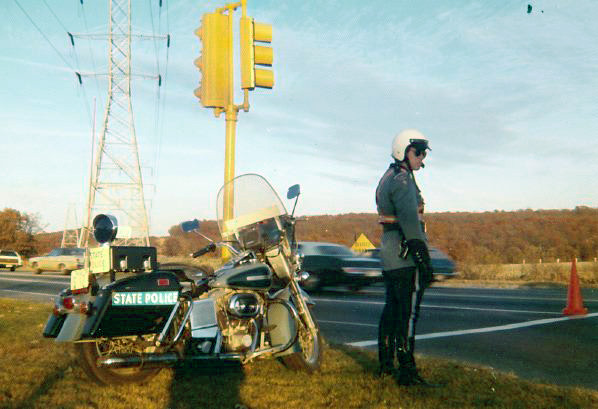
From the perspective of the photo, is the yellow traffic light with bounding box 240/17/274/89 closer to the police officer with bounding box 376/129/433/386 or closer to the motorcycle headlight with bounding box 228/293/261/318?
the police officer with bounding box 376/129/433/386

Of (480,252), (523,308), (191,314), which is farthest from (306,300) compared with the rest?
(480,252)

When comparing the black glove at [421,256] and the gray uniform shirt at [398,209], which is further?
the gray uniform shirt at [398,209]

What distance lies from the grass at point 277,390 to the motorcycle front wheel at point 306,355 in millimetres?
79

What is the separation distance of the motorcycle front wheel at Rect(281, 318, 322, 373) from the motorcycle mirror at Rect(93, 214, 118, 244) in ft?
6.17

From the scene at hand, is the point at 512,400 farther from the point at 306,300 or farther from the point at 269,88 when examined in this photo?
the point at 269,88

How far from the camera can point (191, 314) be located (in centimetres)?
467

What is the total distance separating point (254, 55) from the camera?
29.5 ft

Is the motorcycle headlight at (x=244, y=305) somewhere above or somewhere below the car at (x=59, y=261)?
below

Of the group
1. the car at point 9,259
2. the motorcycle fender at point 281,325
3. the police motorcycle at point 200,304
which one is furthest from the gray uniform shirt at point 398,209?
the car at point 9,259

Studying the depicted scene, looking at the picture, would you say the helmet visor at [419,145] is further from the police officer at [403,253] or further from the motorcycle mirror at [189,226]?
the motorcycle mirror at [189,226]

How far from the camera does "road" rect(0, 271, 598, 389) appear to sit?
240 inches

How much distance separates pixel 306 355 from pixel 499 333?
13.5ft

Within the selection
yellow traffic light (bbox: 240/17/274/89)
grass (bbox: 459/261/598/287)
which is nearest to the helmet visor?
yellow traffic light (bbox: 240/17/274/89)

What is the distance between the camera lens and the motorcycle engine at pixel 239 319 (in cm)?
476
